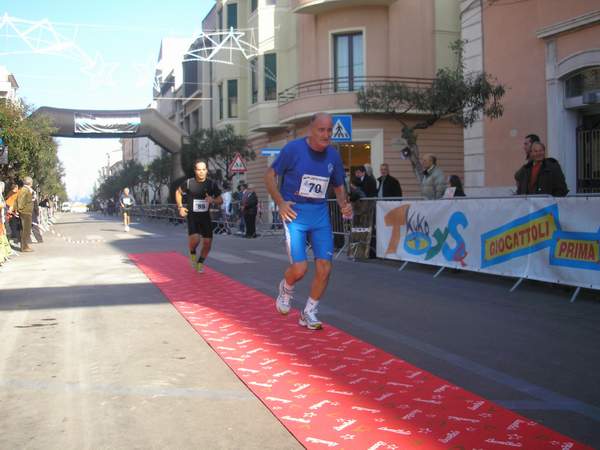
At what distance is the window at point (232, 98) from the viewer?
3916 centimetres

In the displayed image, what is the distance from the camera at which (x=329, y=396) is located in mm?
4367

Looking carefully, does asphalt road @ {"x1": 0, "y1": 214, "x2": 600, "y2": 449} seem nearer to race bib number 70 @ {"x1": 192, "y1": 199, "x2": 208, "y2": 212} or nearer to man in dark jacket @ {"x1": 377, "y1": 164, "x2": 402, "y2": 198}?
race bib number 70 @ {"x1": 192, "y1": 199, "x2": 208, "y2": 212}

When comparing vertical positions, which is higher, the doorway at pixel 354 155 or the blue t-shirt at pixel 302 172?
the doorway at pixel 354 155

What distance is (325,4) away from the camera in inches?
1088

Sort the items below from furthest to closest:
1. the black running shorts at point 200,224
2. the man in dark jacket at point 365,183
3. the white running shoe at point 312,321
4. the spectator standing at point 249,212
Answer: the spectator standing at point 249,212 → the man in dark jacket at point 365,183 → the black running shorts at point 200,224 → the white running shoe at point 312,321

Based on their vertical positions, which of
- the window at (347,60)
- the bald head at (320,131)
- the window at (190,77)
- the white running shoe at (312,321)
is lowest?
the white running shoe at (312,321)

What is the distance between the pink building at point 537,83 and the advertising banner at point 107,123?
74.4ft

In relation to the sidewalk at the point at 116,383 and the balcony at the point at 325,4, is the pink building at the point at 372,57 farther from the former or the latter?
the sidewalk at the point at 116,383

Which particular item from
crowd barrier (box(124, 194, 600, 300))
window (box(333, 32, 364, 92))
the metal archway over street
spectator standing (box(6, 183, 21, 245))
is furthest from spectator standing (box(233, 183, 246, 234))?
the metal archway over street

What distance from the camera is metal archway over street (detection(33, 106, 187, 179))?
35875 millimetres

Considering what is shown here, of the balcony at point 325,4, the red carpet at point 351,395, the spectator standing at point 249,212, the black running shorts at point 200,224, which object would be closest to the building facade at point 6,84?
the balcony at point 325,4

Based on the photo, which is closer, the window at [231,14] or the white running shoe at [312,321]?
the white running shoe at [312,321]

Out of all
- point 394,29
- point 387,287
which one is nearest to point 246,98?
point 394,29

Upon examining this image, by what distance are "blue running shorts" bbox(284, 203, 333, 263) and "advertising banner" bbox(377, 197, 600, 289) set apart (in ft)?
10.9
